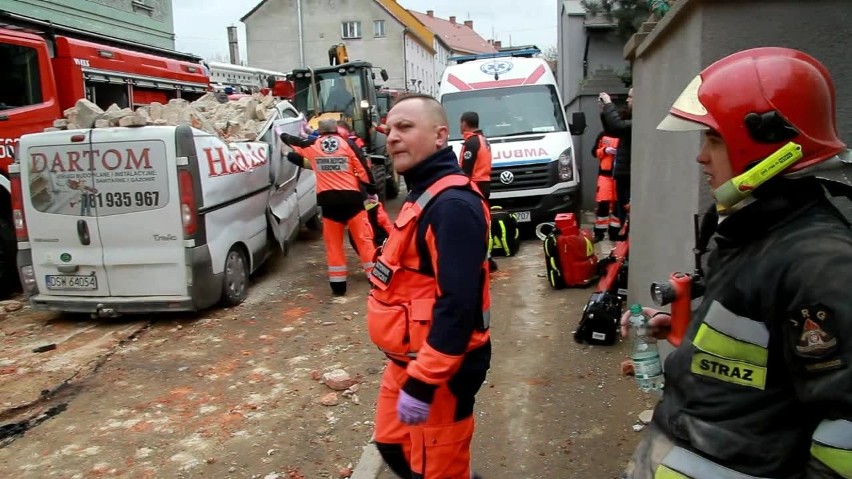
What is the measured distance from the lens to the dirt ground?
3.84 m

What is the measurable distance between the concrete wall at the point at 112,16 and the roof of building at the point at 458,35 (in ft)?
178

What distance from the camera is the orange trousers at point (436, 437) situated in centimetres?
255

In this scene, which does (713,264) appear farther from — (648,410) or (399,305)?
(648,410)

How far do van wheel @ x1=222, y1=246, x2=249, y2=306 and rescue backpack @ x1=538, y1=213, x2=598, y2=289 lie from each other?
323 centimetres

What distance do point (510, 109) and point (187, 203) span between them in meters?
5.99

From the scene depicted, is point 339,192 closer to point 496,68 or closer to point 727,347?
point 496,68

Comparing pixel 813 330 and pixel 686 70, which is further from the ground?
pixel 686 70

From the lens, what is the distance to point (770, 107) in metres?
1.50

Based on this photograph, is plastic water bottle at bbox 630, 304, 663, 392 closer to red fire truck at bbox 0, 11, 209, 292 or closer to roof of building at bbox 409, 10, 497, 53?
red fire truck at bbox 0, 11, 209, 292

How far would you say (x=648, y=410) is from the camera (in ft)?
13.7

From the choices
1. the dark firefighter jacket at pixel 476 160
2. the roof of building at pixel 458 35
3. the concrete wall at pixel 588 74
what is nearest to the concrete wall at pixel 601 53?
the concrete wall at pixel 588 74

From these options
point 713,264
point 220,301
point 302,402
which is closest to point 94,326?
point 220,301

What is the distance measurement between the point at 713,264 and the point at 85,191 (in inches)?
230

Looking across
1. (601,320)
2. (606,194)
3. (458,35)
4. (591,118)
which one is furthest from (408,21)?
(601,320)
